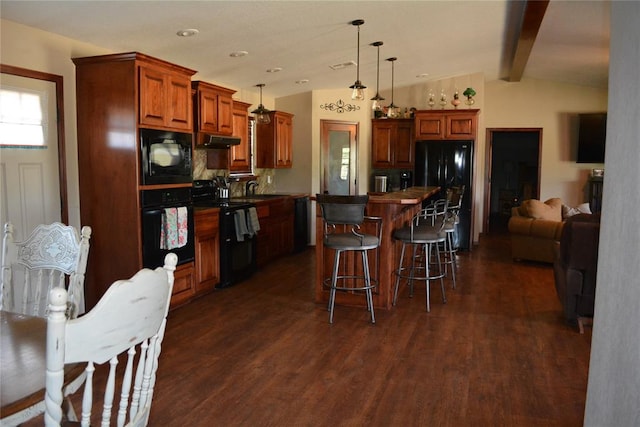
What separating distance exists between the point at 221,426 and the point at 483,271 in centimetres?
456

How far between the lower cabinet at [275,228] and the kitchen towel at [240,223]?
0.64m

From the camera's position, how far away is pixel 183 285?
4547 millimetres

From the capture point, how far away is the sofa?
3.84 meters

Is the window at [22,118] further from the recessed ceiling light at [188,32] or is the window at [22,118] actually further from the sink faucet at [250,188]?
the sink faucet at [250,188]

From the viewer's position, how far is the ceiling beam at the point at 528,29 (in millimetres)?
4476

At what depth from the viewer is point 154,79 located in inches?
160

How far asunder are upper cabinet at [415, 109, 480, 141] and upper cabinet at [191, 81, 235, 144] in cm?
328

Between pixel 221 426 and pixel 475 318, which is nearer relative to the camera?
pixel 221 426

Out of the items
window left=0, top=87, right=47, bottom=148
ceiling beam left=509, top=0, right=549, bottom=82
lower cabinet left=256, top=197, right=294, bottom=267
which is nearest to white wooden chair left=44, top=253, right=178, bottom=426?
window left=0, top=87, right=47, bottom=148

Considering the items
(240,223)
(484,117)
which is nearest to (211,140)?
(240,223)

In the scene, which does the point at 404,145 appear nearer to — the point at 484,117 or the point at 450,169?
Answer: the point at 450,169

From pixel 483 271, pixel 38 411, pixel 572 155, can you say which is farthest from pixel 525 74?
pixel 38 411

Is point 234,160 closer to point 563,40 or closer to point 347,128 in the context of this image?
point 347,128

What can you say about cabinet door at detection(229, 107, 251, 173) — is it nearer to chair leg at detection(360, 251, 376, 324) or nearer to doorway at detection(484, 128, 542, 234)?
chair leg at detection(360, 251, 376, 324)
